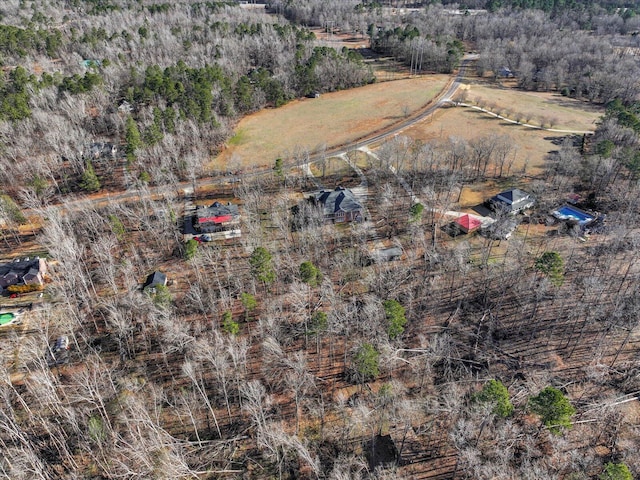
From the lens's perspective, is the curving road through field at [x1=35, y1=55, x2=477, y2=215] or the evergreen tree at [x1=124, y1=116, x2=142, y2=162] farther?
the evergreen tree at [x1=124, y1=116, x2=142, y2=162]

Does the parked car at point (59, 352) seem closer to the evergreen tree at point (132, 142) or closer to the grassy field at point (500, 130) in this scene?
the evergreen tree at point (132, 142)

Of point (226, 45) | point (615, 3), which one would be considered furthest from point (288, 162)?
point (615, 3)

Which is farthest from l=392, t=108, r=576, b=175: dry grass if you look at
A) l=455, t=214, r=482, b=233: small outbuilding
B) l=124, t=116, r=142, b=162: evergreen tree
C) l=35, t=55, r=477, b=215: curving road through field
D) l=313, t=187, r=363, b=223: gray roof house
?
l=124, t=116, r=142, b=162: evergreen tree

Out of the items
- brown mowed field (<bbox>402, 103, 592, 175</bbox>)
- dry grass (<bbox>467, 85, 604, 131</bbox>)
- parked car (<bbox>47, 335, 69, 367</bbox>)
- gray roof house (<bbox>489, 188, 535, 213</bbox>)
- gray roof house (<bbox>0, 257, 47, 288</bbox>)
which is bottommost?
parked car (<bbox>47, 335, 69, 367</bbox>)

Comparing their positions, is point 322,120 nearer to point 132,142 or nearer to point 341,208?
point 341,208

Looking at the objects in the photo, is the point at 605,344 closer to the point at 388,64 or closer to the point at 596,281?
the point at 596,281

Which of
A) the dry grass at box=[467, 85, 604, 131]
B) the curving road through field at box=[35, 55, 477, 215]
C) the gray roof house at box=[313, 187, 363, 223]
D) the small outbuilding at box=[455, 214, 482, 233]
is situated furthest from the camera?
the dry grass at box=[467, 85, 604, 131]

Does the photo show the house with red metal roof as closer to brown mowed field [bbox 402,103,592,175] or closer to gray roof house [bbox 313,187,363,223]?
gray roof house [bbox 313,187,363,223]

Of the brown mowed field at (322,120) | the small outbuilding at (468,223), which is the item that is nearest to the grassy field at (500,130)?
the brown mowed field at (322,120)

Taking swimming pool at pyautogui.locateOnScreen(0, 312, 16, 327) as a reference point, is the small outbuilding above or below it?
above
